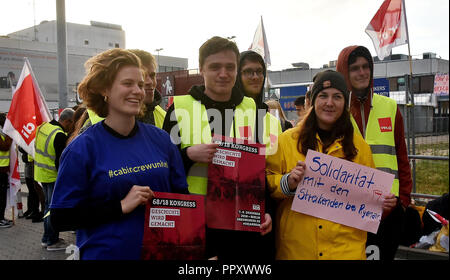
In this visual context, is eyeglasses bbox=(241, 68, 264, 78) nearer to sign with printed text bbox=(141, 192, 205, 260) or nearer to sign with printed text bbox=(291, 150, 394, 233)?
sign with printed text bbox=(291, 150, 394, 233)

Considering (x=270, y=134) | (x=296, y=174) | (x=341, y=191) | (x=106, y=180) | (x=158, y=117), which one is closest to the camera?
(x=106, y=180)

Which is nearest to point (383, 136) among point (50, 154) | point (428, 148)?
point (50, 154)

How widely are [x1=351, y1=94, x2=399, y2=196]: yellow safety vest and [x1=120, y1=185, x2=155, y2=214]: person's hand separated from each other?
1.73m

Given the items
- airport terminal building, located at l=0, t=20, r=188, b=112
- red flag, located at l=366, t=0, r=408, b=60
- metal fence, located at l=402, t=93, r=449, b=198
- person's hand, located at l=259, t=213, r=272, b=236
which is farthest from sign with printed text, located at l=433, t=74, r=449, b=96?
airport terminal building, located at l=0, t=20, r=188, b=112

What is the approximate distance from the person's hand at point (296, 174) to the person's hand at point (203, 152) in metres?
0.49

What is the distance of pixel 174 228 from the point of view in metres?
2.03

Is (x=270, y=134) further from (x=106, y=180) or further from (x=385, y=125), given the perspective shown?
(x=106, y=180)

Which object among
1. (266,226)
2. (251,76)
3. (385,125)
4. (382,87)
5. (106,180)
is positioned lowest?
(266,226)

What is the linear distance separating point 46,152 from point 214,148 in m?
5.09

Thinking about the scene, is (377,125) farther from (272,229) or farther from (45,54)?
(45,54)

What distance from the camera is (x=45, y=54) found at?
146 feet

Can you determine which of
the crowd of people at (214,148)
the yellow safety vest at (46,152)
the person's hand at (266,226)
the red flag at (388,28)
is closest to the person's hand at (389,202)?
the crowd of people at (214,148)

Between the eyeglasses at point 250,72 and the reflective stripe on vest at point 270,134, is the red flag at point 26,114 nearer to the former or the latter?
the eyeglasses at point 250,72
